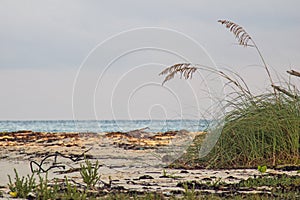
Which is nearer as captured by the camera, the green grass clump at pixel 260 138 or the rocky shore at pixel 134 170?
the rocky shore at pixel 134 170

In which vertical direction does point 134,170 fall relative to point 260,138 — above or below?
below

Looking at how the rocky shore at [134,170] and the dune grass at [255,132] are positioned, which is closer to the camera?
the rocky shore at [134,170]

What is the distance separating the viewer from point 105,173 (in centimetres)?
598

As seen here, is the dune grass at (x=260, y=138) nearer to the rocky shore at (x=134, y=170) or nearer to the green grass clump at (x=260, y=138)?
the green grass clump at (x=260, y=138)

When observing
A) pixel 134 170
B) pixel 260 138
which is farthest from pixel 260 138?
pixel 134 170

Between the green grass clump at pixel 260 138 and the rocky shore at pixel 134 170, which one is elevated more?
the green grass clump at pixel 260 138

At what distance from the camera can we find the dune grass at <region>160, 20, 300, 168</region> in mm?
7141

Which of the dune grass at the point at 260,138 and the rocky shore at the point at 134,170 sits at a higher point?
the dune grass at the point at 260,138

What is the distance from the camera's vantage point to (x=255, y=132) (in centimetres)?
→ 740

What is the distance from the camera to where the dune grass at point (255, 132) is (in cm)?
714

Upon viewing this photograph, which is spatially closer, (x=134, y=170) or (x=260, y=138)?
(x=134, y=170)

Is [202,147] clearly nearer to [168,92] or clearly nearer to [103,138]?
[168,92]

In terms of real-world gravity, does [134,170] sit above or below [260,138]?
below

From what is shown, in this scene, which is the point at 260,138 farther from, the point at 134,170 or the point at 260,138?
the point at 134,170
